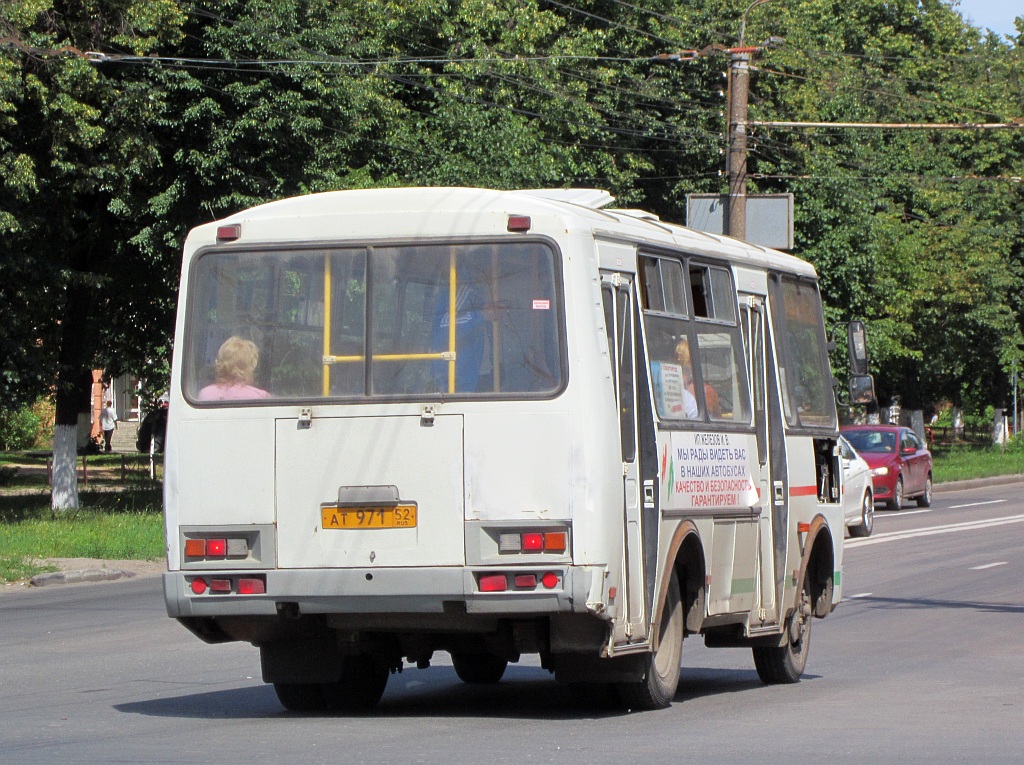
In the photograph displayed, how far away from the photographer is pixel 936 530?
26688mm

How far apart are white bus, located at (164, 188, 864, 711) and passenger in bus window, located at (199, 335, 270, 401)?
0.01 metres

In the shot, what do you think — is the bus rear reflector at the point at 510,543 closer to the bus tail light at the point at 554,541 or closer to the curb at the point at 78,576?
the bus tail light at the point at 554,541

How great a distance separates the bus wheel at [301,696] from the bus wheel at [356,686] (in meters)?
0.05

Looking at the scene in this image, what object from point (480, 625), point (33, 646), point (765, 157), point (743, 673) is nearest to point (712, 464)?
point (480, 625)

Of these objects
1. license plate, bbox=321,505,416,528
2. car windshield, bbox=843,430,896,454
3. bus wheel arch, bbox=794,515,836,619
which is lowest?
bus wheel arch, bbox=794,515,836,619

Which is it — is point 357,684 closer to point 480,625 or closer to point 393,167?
point 480,625

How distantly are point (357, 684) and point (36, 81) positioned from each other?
14790 mm

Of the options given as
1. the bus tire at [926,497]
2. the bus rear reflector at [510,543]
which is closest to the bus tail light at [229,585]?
the bus rear reflector at [510,543]

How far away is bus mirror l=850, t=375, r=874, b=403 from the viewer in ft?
39.3

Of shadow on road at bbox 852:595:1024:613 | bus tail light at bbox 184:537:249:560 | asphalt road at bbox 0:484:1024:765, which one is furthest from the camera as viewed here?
shadow on road at bbox 852:595:1024:613

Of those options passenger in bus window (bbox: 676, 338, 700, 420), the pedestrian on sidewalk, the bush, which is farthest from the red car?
the pedestrian on sidewalk

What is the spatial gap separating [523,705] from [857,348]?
4.04 meters

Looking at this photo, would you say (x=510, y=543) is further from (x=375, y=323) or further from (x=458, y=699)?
(x=458, y=699)

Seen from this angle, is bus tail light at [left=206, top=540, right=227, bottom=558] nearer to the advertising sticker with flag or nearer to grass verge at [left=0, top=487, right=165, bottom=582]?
the advertising sticker with flag
